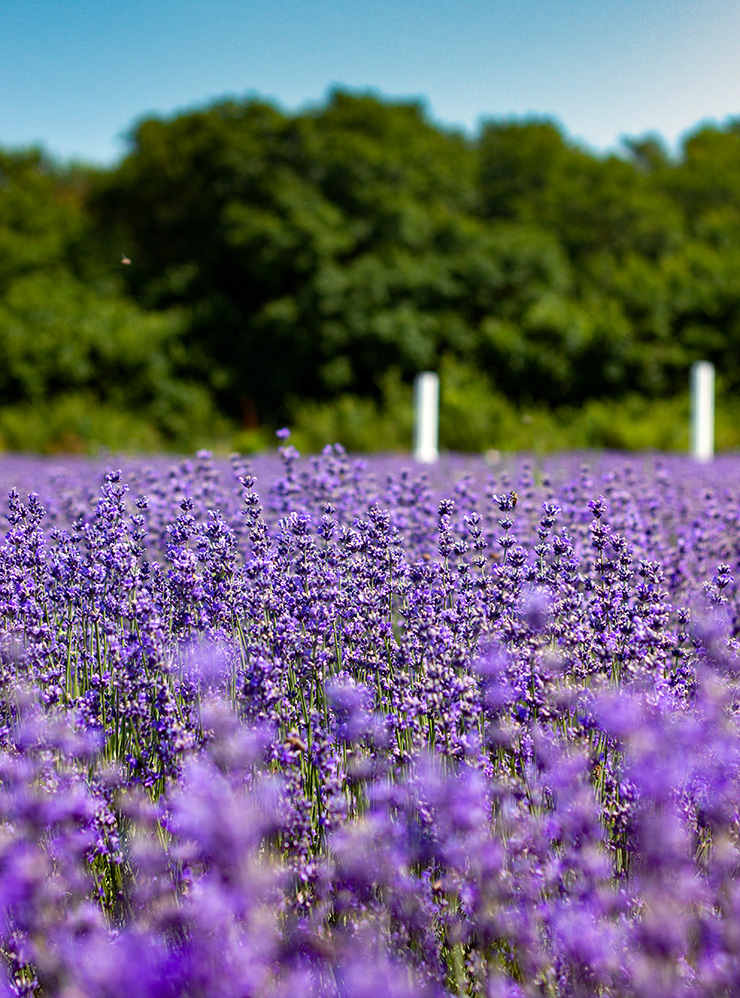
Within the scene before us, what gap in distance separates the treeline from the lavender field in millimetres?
9964

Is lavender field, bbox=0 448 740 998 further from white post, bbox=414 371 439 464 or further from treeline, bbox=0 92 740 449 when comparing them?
treeline, bbox=0 92 740 449

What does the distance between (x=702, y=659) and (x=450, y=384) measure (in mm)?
13275

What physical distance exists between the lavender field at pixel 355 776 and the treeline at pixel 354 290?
32.7 feet

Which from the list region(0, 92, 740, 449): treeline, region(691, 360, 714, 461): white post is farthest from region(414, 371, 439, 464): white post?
region(691, 360, 714, 461): white post

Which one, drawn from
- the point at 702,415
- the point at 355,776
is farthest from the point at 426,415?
the point at 355,776

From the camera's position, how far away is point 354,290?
59.2ft

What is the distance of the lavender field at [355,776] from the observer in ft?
4.17

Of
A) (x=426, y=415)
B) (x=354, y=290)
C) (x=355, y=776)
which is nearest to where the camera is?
(x=355, y=776)

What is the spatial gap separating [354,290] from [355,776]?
55.4ft

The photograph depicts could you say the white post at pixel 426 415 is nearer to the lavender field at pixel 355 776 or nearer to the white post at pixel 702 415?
the white post at pixel 702 415

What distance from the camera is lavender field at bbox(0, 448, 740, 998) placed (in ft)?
4.17

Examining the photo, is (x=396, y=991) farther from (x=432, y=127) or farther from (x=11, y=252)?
(x=432, y=127)

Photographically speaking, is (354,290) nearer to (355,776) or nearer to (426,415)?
(426,415)

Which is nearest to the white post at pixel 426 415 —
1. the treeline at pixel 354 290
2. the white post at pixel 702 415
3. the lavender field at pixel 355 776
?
the treeline at pixel 354 290
